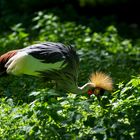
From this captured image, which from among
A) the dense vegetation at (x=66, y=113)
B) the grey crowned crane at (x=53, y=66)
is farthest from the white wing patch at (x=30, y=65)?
the dense vegetation at (x=66, y=113)

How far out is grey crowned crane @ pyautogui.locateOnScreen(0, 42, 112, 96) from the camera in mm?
5121

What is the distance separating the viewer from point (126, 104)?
4301 mm

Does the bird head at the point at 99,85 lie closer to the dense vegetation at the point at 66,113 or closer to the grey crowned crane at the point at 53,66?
the grey crowned crane at the point at 53,66

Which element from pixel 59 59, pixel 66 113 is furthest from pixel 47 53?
pixel 66 113

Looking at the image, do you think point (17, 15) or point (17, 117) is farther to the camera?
point (17, 15)

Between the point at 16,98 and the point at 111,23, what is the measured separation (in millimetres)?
4818

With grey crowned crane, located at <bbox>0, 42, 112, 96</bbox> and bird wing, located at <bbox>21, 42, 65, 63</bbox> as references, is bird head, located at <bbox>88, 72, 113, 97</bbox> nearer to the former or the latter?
grey crowned crane, located at <bbox>0, 42, 112, 96</bbox>

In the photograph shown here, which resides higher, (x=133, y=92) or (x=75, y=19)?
(x=133, y=92)

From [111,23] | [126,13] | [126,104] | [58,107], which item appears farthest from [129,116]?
[126,13]

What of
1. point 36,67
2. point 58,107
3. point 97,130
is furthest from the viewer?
point 36,67

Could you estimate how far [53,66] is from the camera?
5.14m

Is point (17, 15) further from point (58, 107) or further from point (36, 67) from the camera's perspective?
point (58, 107)

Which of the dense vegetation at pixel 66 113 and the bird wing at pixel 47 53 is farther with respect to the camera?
the bird wing at pixel 47 53

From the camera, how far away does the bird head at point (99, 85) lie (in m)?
5.00
